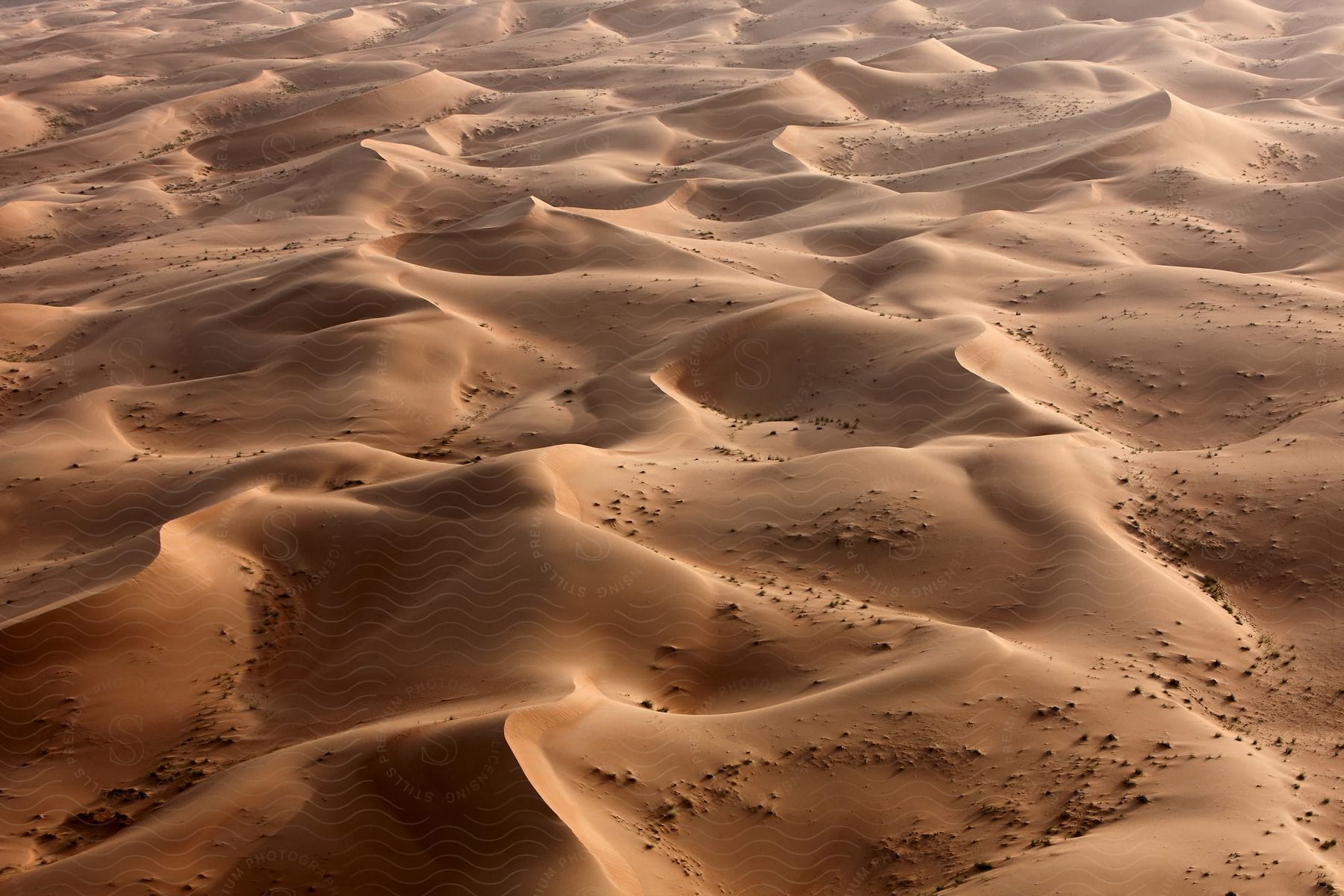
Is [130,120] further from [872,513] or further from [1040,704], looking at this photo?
[1040,704]

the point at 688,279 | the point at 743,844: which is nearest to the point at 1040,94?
the point at 688,279

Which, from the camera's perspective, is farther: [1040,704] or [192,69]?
[192,69]

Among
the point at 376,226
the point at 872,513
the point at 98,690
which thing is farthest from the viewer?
the point at 376,226

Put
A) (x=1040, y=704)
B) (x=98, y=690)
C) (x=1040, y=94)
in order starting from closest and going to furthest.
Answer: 1. (x=1040, y=704)
2. (x=98, y=690)
3. (x=1040, y=94)

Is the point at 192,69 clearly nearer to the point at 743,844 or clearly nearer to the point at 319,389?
the point at 319,389

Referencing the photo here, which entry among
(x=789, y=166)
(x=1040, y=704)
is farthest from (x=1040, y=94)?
(x=1040, y=704)

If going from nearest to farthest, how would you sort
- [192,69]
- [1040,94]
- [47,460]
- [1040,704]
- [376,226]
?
1. [1040,704]
2. [47,460]
3. [376,226]
4. [1040,94]
5. [192,69]
